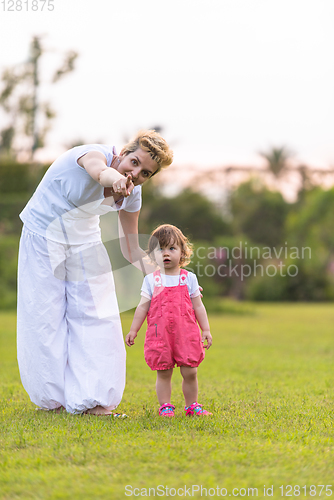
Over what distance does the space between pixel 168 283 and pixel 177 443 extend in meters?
1.24

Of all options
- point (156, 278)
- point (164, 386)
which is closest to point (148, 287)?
point (156, 278)

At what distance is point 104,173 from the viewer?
3.11 metres

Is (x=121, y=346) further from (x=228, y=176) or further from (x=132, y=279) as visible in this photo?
(x=228, y=176)

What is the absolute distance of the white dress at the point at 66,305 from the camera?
3613 millimetres

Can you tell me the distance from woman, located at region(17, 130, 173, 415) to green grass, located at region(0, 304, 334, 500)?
228 millimetres

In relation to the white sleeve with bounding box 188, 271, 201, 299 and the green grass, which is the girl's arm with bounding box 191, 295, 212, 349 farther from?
the green grass

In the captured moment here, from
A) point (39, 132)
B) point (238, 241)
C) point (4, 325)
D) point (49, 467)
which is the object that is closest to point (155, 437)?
point (49, 467)

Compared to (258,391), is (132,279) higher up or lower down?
higher up

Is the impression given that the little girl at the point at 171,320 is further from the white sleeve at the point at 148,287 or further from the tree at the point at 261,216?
the tree at the point at 261,216

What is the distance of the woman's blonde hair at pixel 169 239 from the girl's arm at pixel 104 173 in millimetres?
588

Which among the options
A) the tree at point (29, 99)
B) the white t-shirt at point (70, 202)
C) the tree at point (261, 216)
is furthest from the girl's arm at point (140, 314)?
the tree at point (261, 216)

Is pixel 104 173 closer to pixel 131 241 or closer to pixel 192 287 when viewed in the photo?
pixel 131 241

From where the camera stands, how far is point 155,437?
2.89m

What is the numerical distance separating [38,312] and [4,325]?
858cm
